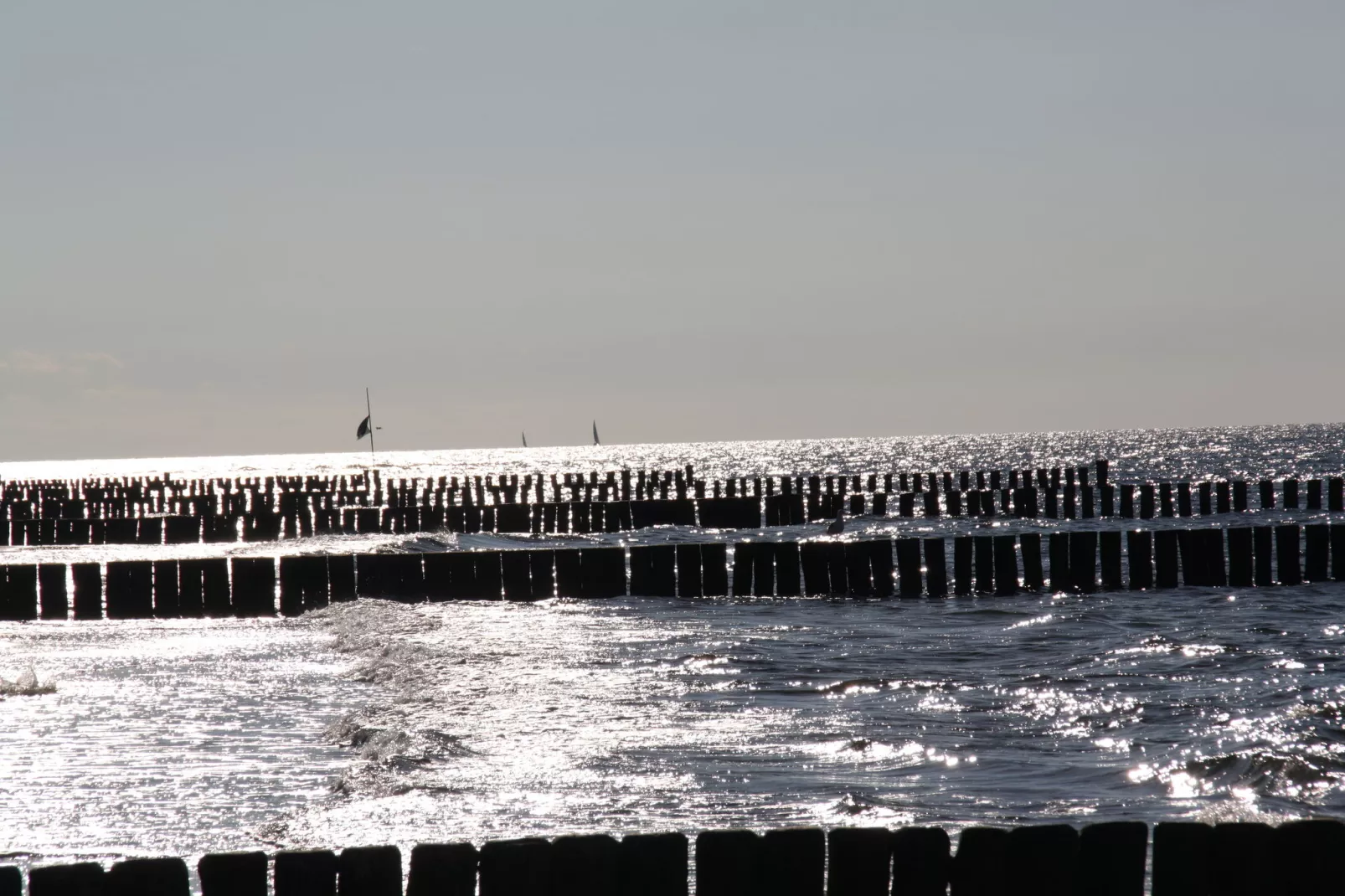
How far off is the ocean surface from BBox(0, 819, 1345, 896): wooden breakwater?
2391mm

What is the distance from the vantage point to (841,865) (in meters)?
4.20

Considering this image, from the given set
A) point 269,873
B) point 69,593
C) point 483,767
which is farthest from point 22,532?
point 269,873

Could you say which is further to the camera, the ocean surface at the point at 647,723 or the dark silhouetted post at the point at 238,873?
the ocean surface at the point at 647,723

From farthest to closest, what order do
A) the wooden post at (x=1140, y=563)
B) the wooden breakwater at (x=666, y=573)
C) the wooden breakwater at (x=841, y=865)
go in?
the wooden post at (x=1140, y=563)
the wooden breakwater at (x=666, y=573)
the wooden breakwater at (x=841, y=865)

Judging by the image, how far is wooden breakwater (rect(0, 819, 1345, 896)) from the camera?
4.12 metres

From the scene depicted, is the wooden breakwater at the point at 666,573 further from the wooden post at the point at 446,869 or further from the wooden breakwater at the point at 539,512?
the wooden breakwater at the point at 539,512

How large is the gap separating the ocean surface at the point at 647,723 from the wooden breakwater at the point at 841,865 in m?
2.39

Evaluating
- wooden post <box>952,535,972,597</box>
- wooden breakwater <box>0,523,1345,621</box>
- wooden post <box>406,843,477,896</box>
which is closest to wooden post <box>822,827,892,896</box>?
wooden post <box>406,843,477,896</box>

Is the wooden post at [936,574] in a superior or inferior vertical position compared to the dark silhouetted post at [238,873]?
inferior

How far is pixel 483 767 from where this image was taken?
8164mm

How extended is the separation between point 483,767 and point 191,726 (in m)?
2.47

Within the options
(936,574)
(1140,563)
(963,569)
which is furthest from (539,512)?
A: (1140,563)

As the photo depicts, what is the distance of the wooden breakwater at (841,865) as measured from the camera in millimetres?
4117

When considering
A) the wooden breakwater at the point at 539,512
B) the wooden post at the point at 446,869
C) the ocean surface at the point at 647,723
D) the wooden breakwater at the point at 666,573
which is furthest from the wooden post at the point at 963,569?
the wooden breakwater at the point at 539,512
